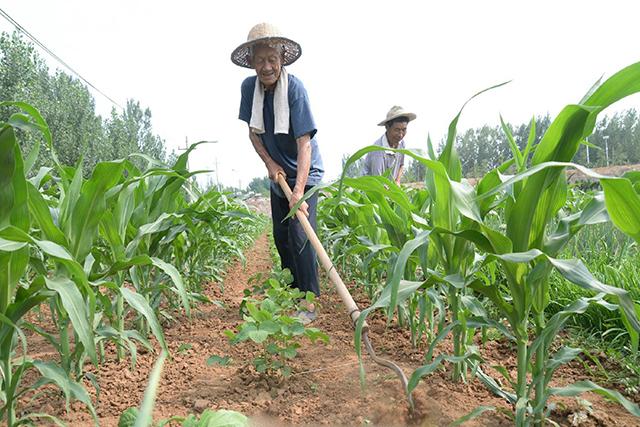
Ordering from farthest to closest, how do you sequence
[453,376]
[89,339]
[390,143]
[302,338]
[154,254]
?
[390,143]
[302,338]
[154,254]
[453,376]
[89,339]

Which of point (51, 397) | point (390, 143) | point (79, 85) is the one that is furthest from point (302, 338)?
point (79, 85)

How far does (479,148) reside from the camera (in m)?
60.2

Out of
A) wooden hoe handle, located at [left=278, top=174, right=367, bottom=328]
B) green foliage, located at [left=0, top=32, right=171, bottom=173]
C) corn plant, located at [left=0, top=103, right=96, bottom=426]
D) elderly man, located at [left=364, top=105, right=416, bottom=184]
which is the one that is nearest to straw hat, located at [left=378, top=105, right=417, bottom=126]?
elderly man, located at [left=364, top=105, right=416, bottom=184]

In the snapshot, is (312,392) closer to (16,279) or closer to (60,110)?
(16,279)

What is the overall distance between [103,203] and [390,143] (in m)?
3.65

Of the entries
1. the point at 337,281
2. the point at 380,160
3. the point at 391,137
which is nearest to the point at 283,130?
the point at 337,281

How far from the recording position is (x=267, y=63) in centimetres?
277

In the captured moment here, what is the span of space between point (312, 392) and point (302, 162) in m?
1.56

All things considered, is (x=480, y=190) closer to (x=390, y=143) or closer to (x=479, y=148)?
(x=390, y=143)

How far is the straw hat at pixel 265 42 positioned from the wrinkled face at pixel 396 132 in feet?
5.86

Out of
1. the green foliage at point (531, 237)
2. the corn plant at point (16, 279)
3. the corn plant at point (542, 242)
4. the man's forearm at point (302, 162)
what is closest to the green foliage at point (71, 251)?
the corn plant at point (16, 279)

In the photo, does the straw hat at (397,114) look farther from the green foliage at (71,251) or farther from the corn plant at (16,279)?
the corn plant at (16,279)

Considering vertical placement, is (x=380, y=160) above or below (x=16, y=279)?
above

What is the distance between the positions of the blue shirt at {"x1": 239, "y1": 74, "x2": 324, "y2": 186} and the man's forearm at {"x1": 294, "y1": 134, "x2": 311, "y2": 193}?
6cm
